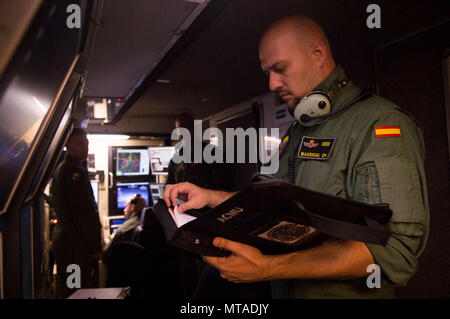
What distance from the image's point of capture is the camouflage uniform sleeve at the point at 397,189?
879 mm

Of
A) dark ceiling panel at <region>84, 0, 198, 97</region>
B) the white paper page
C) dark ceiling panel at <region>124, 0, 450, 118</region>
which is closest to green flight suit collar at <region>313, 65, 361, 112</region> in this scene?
the white paper page

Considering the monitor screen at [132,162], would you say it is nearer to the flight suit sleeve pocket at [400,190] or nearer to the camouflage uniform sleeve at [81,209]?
the camouflage uniform sleeve at [81,209]

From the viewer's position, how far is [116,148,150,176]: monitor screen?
612cm

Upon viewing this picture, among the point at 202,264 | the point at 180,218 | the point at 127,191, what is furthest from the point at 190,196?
the point at 127,191

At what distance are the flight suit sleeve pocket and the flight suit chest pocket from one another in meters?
0.01

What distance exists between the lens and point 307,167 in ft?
3.84

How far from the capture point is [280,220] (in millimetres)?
767

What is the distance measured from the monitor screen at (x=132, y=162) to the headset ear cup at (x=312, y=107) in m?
5.30

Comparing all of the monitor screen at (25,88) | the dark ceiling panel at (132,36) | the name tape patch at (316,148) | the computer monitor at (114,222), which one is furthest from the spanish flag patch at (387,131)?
the computer monitor at (114,222)

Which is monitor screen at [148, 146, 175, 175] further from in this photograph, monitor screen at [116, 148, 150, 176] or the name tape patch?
the name tape patch

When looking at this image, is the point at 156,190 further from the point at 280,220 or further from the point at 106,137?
the point at 280,220

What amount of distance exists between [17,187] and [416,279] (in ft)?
7.68

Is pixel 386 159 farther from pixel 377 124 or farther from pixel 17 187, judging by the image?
pixel 17 187

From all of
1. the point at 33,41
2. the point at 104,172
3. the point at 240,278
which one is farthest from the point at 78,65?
the point at 104,172
